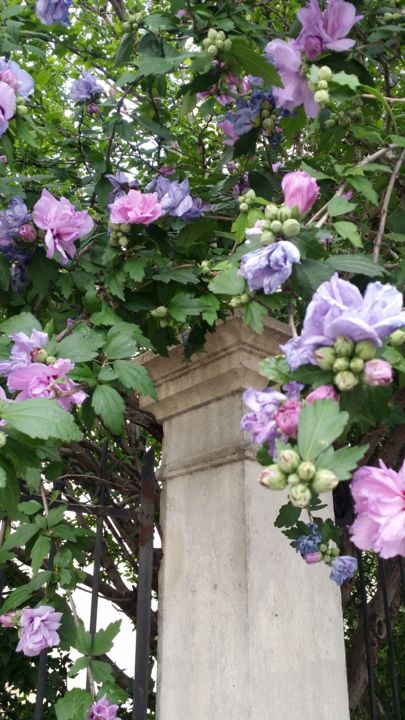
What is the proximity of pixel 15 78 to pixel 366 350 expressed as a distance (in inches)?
51.3

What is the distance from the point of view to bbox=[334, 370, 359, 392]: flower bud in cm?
86

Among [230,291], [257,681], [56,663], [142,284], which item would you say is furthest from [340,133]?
[56,663]

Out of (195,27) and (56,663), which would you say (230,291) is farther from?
(56,663)

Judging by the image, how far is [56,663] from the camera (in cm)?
500

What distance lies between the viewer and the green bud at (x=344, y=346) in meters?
0.86

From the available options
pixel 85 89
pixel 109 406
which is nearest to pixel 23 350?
pixel 109 406

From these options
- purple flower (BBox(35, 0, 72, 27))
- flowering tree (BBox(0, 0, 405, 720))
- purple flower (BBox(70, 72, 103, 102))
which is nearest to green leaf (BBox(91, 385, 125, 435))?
flowering tree (BBox(0, 0, 405, 720))

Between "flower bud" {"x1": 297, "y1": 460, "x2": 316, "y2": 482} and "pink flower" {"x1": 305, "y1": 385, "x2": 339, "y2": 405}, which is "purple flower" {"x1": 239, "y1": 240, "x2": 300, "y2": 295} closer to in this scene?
"pink flower" {"x1": 305, "y1": 385, "x2": 339, "y2": 405}

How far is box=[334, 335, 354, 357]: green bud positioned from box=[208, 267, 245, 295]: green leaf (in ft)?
1.40

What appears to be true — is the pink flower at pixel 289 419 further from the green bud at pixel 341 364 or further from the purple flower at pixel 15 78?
the purple flower at pixel 15 78

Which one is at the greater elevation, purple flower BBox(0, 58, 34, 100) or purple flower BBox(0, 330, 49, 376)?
purple flower BBox(0, 58, 34, 100)

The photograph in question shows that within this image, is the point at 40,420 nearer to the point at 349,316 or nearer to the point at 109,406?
the point at 109,406

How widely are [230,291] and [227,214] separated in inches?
33.8

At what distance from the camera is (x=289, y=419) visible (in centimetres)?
93
